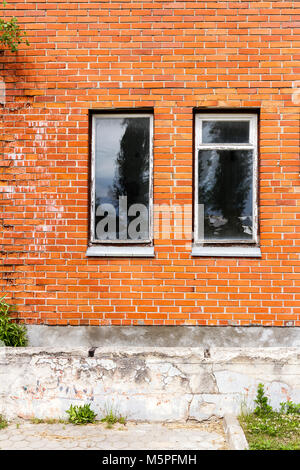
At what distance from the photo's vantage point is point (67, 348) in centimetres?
498

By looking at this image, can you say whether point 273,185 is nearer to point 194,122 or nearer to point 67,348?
point 194,122

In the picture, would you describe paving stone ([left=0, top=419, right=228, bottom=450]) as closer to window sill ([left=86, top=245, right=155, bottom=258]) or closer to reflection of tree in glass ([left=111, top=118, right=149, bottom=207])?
window sill ([left=86, top=245, right=155, bottom=258])

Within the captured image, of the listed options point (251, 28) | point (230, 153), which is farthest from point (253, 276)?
point (251, 28)

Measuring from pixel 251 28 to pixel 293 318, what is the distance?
133 inches

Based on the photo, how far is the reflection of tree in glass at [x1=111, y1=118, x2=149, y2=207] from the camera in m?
5.59

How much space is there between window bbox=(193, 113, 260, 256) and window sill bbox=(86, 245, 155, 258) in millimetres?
606

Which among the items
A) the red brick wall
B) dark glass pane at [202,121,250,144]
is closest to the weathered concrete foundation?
the red brick wall

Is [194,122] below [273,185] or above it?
above

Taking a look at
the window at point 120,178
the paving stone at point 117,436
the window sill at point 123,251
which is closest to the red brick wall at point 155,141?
the window sill at point 123,251

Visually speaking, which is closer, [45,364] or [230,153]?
[45,364]

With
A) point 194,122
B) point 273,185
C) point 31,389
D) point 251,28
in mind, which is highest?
point 251,28

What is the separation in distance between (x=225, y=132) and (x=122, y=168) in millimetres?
1300

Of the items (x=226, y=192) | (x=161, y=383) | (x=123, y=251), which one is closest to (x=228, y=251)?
(x=226, y=192)

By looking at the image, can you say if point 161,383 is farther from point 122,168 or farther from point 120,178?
point 122,168
